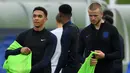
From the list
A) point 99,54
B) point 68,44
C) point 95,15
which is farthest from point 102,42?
point 68,44

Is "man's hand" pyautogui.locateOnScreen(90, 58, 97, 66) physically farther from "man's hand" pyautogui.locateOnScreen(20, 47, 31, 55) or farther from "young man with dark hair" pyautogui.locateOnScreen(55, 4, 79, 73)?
"young man with dark hair" pyautogui.locateOnScreen(55, 4, 79, 73)

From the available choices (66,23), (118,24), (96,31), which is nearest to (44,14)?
(96,31)

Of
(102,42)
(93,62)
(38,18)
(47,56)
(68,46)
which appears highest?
(38,18)

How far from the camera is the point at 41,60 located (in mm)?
7387

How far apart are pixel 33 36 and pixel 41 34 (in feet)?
0.36

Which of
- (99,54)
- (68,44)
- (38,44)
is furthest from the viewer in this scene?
(68,44)

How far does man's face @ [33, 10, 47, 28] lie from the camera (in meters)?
7.38

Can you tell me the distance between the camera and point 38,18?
24.3ft

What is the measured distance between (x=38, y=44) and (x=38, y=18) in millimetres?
340

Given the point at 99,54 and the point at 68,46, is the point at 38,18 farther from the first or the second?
the point at 68,46

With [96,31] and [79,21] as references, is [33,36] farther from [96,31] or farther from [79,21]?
[79,21]

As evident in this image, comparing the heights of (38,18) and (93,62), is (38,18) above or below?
above

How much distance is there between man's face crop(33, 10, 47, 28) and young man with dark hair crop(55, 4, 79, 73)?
118 cm

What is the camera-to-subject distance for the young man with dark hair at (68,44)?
8.55m
